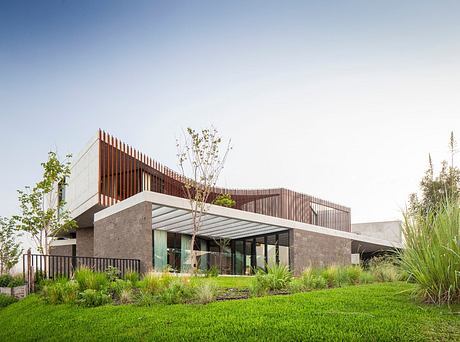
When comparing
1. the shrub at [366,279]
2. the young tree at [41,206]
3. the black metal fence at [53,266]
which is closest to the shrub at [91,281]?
the black metal fence at [53,266]

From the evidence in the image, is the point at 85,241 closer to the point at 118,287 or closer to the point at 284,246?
the point at 284,246

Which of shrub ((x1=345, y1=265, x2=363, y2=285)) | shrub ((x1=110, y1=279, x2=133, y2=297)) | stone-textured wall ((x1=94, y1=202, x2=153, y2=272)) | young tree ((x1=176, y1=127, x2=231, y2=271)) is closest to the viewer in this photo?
shrub ((x1=110, y1=279, x2=133, y2=297))

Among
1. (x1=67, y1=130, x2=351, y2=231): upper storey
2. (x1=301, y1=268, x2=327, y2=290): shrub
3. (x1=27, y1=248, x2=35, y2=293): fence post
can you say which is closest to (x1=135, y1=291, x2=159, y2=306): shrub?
(x1=301, y1=268, x2=327, y2=290): shrub

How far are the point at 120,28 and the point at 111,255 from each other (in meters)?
9.13

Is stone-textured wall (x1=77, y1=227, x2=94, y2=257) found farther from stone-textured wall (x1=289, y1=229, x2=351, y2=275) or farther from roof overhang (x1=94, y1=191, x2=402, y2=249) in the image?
stone-textured wall (x1=289, y1=229, x2=351, y2=275)

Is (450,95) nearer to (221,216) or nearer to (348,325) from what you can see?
(221,216)

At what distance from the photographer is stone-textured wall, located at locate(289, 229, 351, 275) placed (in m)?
22.8

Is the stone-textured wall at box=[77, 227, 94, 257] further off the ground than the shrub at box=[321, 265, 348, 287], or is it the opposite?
the shrub at box=[321, 265, 348, 287]

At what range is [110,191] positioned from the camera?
2264cm

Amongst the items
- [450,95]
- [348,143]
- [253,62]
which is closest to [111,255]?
[253,62]

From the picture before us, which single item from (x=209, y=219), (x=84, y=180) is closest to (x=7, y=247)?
(x=84, y=180)

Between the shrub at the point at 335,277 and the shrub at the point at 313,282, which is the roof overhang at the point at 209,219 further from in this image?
the shrub at the point at 313,282

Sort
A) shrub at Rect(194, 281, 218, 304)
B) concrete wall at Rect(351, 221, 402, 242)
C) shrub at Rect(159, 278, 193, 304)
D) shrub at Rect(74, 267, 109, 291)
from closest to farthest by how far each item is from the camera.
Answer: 1. shrub at Rect(194, 281, 218, 304)
2. shrub at Rect(159, 278, 193, 304)
3. shrub at Rect(74, 267, 109, 291)
4. concrete wall at Rect(351, 221, 402, 242)

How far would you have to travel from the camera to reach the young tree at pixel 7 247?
30.3 meters
